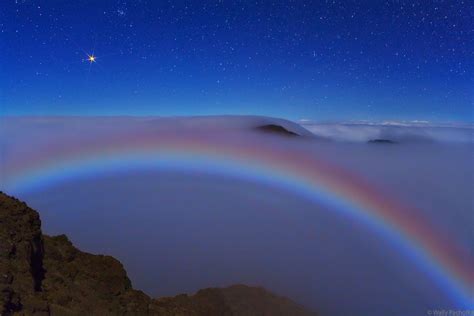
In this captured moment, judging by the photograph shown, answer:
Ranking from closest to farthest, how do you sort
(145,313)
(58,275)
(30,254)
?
(30,254) → (58,275) → (145,313)

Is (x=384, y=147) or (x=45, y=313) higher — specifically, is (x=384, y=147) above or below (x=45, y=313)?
above

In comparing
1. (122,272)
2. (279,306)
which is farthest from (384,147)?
(122,272)

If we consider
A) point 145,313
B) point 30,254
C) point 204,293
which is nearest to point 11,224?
point 30,254

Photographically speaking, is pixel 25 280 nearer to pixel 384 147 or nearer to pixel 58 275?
pixel 58 275

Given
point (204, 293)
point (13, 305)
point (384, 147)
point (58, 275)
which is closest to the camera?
point (13, 305)

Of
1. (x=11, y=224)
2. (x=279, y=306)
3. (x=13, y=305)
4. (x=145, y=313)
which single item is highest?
(x=11, y=224)

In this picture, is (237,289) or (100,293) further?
(237,289)
